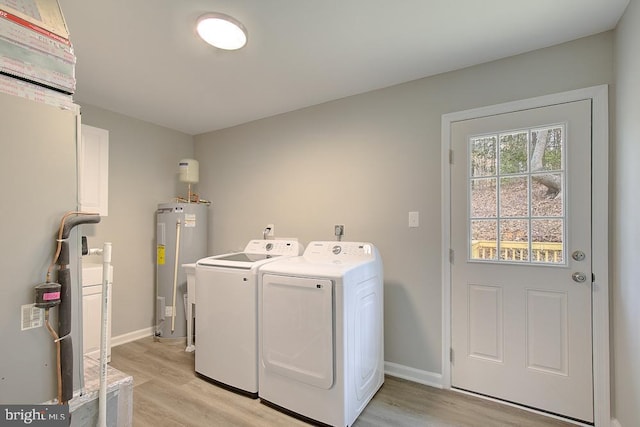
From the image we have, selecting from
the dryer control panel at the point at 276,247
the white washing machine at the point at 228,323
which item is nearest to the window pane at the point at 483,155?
the dryer control panel at the point at 276,247

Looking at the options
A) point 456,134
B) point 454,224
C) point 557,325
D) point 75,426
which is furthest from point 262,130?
point 557,325

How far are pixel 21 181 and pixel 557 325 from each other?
279 centimetres

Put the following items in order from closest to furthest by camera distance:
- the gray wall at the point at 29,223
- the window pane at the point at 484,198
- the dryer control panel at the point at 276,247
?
1. the gray wall at the point at 29,223
2. the window pane at the point at 484,198
3. the dryer control panel at the point at 276,247

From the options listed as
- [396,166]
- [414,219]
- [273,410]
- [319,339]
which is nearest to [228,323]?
[273,410]

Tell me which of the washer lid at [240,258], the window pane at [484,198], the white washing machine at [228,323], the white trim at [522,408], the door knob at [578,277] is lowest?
the white trim at [522,408]

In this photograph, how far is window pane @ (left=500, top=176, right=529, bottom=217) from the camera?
204 cm

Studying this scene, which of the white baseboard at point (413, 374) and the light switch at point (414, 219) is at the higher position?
the light switch at point (414, 219)

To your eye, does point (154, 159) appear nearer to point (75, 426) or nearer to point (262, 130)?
point (262, 130)

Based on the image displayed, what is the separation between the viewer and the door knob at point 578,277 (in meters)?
1.85

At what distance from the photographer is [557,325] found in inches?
75.6

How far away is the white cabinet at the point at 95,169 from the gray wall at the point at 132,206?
156 millimetres

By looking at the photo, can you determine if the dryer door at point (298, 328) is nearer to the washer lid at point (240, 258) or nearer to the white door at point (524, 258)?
the washer lid at point (240, 258)

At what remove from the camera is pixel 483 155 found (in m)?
2.18

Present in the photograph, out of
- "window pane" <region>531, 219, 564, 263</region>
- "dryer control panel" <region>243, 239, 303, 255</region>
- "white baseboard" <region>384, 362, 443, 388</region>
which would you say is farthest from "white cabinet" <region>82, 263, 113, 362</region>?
"window pane" <region>531, 219, 564, 263</region>
